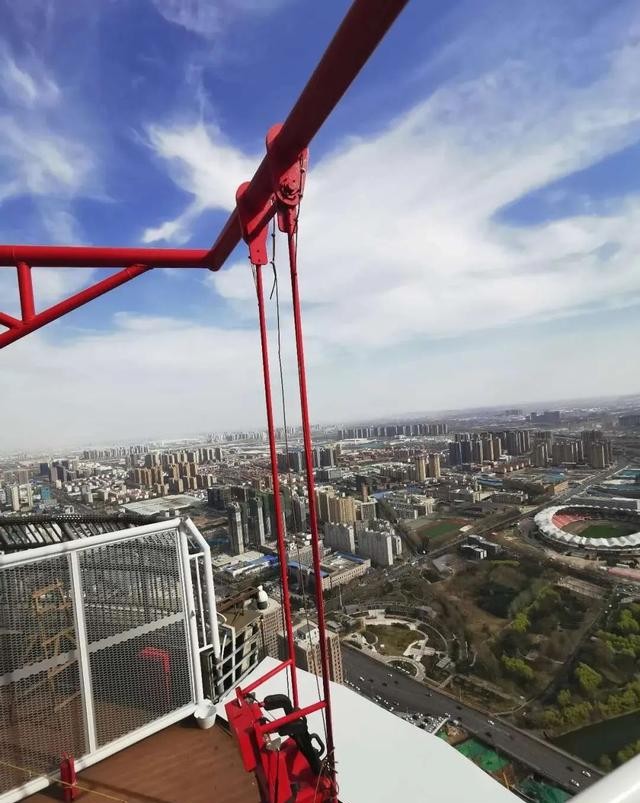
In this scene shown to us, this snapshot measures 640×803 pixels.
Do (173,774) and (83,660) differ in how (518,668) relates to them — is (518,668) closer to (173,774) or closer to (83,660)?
(173,774)

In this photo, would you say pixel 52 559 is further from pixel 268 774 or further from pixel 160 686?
pixel 268 774

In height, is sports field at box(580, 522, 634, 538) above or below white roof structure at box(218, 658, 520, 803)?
below

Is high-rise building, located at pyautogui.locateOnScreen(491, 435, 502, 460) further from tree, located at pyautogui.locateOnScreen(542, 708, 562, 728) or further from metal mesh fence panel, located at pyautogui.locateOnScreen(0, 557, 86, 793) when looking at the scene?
metal mesh fence panel, located at pyautogui.locateOnScreen(0, 557, 86, 793)

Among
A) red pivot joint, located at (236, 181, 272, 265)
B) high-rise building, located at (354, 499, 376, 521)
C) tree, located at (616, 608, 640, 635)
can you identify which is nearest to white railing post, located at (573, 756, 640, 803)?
red pivot joint, located at (236, 181, 272, 265)

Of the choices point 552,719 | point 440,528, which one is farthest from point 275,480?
point 440,528

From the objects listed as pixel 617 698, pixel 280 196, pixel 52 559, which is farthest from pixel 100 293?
pixel 617 698
